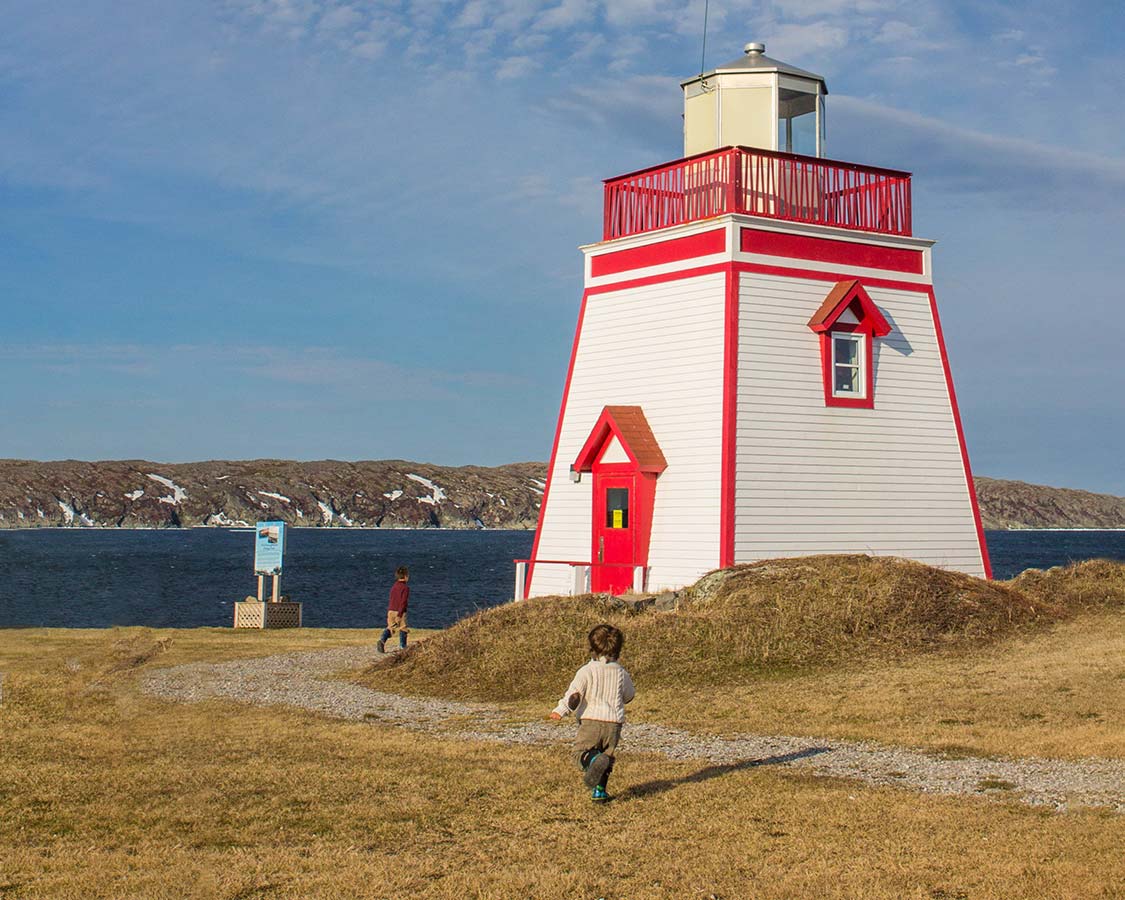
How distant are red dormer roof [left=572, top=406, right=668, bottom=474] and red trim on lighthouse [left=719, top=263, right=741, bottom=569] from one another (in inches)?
56.8

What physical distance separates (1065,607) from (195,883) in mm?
17549

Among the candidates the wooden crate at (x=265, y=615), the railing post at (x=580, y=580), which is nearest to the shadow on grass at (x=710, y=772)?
the railing post at (x=580, y=580)

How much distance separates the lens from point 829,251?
888 inches

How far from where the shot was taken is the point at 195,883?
7.66 metres

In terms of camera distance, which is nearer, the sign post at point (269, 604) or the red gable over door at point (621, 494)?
the red gable over door at point (621, 494)

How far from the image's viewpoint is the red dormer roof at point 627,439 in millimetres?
21766

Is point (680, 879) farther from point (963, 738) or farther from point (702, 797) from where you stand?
point (963, 738)

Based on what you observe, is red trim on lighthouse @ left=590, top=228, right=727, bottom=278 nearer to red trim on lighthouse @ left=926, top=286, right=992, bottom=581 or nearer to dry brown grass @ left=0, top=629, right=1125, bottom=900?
red trim on lighthouse @ left=926, top=286, right=992, bottom=581

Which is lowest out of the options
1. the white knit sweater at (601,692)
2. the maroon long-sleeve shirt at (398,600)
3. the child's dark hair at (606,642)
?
the white knit sweater at (601,692)

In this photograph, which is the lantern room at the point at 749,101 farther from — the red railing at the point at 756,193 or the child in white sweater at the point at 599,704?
the child in white sweater at the point at 599,704

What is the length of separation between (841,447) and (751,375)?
7.17 ft

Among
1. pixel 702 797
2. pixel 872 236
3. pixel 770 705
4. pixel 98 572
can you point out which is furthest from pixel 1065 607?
pixel 98 572

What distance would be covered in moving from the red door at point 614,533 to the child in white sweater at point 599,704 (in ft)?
38.9

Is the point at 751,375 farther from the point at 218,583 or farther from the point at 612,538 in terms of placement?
the point at 218,583
